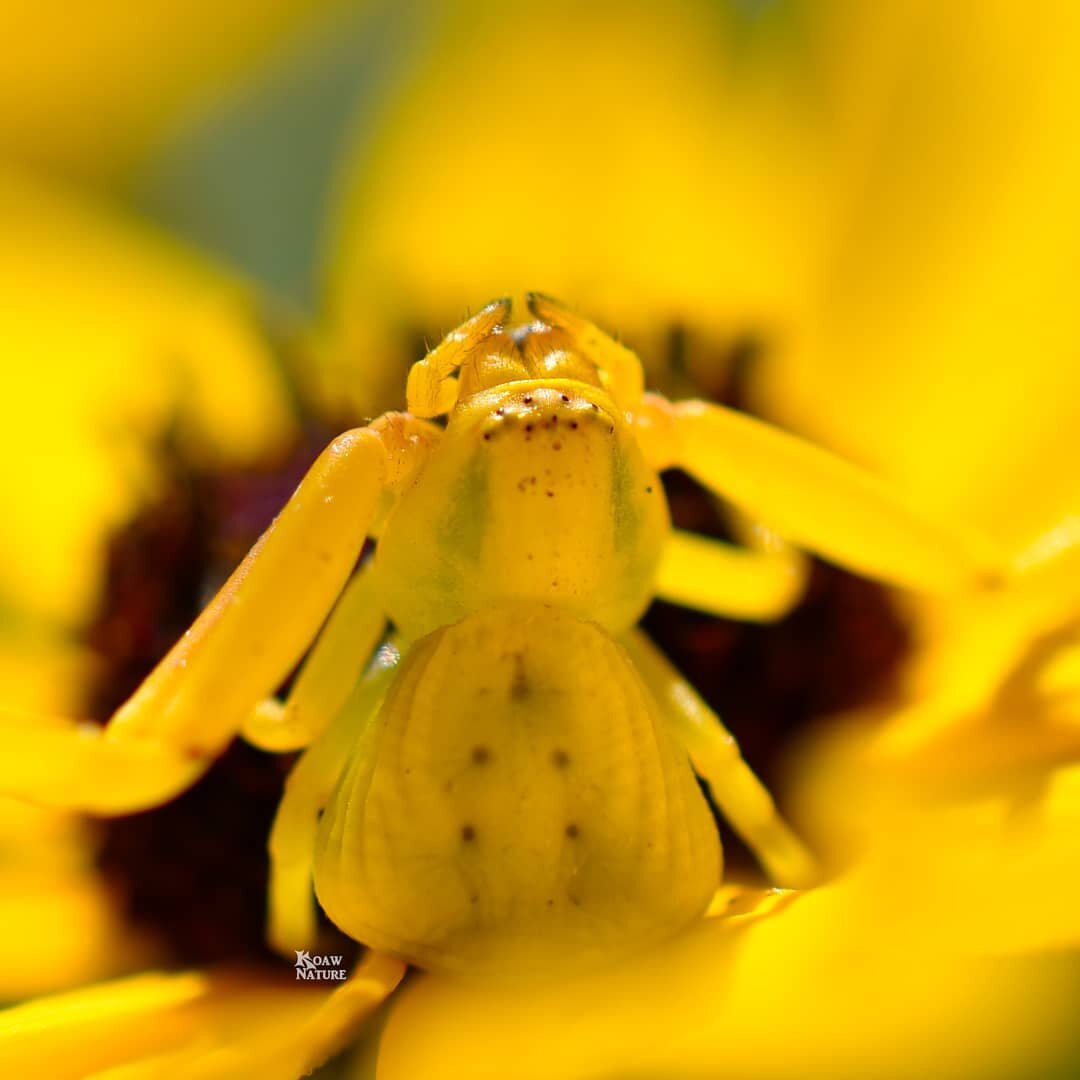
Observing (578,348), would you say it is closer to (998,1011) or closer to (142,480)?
(998,1011)

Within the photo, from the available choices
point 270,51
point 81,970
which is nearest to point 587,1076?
point 81,970

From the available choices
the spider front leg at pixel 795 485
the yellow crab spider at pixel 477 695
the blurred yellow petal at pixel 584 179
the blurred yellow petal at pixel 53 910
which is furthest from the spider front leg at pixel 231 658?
the blurred yellow petal at pixel 584 179

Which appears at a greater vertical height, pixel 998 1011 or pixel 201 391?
pixel 201 391

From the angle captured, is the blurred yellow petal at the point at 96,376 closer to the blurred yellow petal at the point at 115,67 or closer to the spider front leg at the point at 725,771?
the blurred yellow petal at the point at 115,67

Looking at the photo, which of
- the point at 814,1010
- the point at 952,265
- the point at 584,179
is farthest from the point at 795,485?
the point at 584,179

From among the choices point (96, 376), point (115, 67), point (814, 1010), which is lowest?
point (814, 1010)

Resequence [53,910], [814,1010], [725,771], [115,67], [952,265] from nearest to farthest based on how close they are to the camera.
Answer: [814,1010], [725,771], [53,910], [952,265], [115,67]

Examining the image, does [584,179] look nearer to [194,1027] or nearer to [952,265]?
[952,265]
